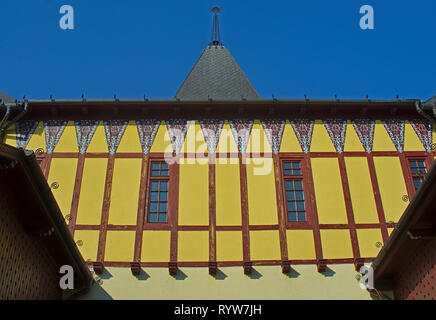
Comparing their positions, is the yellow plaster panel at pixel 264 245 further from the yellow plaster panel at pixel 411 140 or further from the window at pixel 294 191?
the yellow plaster panel at pixel 411 140

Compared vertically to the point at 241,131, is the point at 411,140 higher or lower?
lower

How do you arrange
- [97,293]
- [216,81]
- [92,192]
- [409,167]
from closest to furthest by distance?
[97,293], [92,192], [409,167], [216,81]

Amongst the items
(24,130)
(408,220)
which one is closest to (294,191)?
(408,220)

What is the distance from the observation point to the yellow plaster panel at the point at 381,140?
13.4 m

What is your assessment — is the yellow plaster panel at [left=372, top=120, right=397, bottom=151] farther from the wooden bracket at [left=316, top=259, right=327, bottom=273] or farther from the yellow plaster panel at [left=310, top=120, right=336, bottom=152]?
the wooden bracket at [left=316, top=259, right=327, bottom=273]

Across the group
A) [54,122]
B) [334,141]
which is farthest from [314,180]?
[54,122]

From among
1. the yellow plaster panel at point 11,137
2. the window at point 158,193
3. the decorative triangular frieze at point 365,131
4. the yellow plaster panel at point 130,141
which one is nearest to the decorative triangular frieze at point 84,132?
the yellow plaster panel at point 130,141

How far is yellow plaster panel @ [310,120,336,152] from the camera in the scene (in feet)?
43.9

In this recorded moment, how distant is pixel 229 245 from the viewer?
1197 cm

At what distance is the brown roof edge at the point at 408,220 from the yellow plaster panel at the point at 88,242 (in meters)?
6.54

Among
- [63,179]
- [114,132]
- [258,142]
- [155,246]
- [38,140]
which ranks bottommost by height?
[155,246]

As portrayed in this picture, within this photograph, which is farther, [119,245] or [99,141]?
[99,141]

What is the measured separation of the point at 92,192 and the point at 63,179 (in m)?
0.89

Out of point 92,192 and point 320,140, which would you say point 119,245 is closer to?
point 92,192
